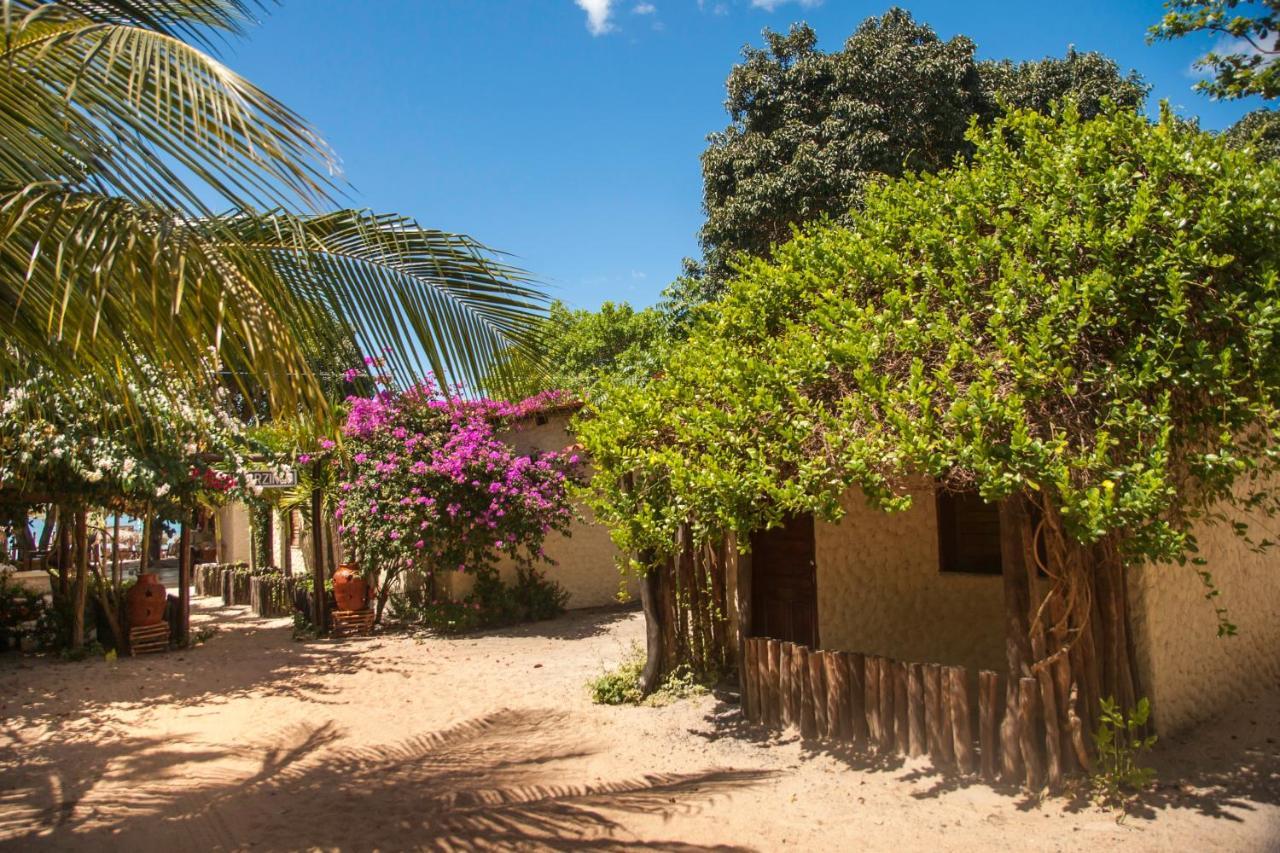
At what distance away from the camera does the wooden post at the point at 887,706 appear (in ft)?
18.2

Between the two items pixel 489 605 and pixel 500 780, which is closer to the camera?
pixel 500 780

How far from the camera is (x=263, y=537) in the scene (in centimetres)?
1894

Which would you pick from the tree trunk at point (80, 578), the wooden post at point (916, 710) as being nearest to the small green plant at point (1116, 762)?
the wooden post at point (916, 710)

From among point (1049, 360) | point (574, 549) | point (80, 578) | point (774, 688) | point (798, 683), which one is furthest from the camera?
point (574, 549)

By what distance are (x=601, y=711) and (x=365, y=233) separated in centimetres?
494

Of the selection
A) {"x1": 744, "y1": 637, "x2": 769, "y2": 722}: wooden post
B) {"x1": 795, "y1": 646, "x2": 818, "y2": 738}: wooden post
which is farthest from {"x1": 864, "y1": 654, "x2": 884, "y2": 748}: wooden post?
{"x1": 744, "y1": 637, "x2": 769, "y2": 722}: wooden post

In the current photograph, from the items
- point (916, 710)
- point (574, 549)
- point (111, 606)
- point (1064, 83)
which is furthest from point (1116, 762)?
point (1064, 83)

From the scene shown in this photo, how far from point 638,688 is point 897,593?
2.35 m

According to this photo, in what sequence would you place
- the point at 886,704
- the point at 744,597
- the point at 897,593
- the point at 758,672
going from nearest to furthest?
1. the point at 886,704
2. the point at 758,672
3. the point at 744,597
4. the point at 897,593

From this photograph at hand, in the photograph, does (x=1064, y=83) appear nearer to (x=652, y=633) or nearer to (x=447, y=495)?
(x=447, y=495)

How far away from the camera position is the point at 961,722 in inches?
202

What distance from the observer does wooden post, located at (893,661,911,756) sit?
5.47m

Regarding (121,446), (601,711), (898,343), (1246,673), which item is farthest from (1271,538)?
(121,446)

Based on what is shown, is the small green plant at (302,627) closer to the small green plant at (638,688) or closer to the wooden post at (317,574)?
the wooden post at (317,574)
